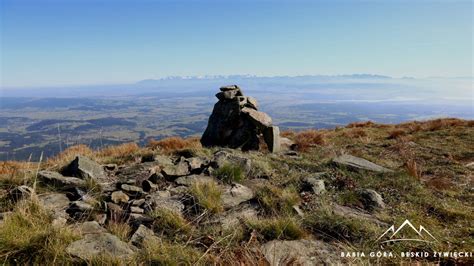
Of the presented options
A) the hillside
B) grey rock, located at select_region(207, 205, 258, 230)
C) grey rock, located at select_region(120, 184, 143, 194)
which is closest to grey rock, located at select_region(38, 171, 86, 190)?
the hillside

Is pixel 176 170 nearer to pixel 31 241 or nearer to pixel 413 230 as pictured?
pixel 31 241

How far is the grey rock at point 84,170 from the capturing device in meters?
8.16

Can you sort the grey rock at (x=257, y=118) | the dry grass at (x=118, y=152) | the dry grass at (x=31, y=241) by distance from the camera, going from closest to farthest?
the dry grass at (x=31, y=241) < the dry grass at (x=118, y=152) < the grey rock at (x=257, y=118)

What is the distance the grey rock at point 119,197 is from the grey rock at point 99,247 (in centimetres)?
180

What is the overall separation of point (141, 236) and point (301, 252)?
2.38 metres

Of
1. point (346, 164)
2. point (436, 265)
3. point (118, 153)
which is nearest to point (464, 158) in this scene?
point (346, 164)

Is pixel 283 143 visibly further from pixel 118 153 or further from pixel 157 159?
pixel 118 153

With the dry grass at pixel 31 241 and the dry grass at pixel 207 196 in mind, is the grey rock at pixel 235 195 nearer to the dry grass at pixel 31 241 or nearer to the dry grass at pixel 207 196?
the dry grass at pixel 207 196

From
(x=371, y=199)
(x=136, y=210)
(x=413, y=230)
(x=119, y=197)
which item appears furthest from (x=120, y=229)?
(x=371, y=199)

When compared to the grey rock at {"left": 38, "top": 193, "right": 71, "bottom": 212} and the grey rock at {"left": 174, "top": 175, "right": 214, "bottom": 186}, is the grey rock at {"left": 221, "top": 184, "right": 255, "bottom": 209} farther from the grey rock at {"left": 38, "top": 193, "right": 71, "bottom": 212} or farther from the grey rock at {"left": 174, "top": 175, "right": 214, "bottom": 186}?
the grey rock at {"left": 38, "top": 193, "right": 71, "bottom": 212}

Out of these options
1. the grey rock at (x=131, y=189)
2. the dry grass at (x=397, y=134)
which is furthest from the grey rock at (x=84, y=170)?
the dry grass at (x=397, y=134)

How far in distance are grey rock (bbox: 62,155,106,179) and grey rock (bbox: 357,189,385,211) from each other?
235 inches

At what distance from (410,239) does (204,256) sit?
9.76ft

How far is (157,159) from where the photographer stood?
10.0m
